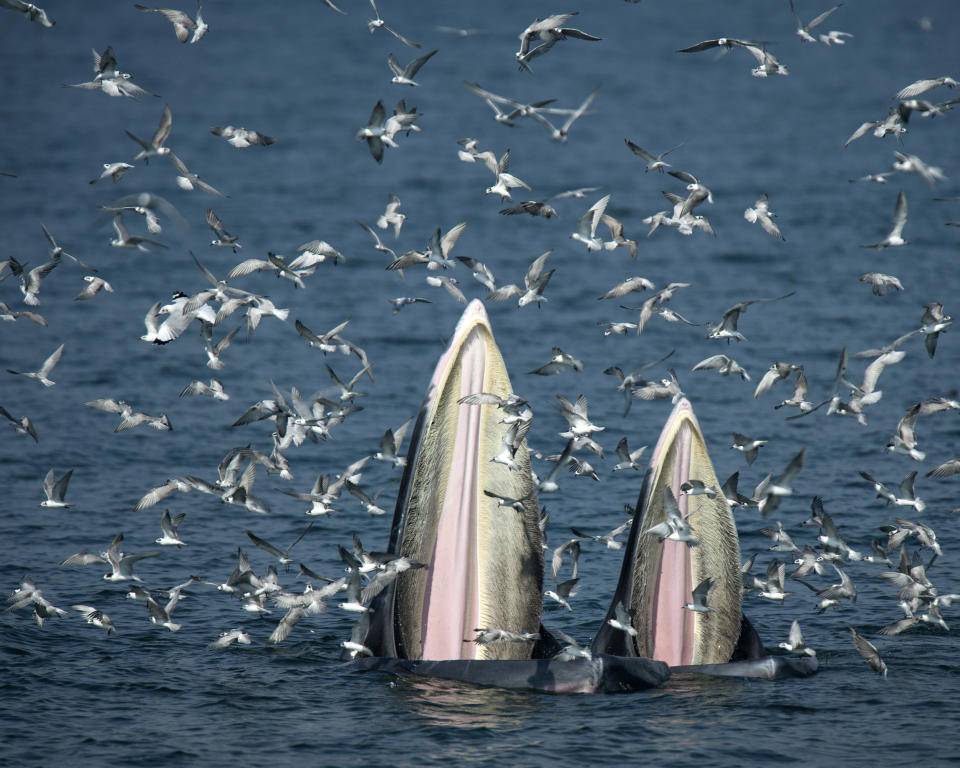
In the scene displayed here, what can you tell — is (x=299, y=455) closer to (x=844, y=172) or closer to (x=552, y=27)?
(x=552, y=27)

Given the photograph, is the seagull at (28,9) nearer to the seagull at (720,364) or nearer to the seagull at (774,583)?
the seagull at (720,364)

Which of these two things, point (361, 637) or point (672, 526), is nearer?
point (672, 526)

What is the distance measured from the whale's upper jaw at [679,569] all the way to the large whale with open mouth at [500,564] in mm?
20

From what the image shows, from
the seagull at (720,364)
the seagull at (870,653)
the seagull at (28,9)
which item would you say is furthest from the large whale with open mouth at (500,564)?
the seagull at (28,9)

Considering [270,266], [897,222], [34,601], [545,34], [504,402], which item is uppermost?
[545,34]

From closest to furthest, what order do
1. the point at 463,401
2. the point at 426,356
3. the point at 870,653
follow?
the point at 463,401
the point at 870,653
the point at 426,356

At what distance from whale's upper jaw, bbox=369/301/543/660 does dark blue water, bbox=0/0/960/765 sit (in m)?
0.89

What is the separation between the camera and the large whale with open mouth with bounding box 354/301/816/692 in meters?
19.2

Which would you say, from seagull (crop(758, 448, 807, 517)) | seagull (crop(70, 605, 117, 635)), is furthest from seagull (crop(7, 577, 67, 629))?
seagull (crop(758, 448, 807, 517))

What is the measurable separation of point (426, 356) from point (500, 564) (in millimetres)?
25550

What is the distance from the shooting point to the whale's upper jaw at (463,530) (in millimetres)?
19297

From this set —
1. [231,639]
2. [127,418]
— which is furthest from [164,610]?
[127,418]

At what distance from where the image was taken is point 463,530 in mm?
19875

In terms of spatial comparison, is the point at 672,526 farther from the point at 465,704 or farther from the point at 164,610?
the point at 164,610
